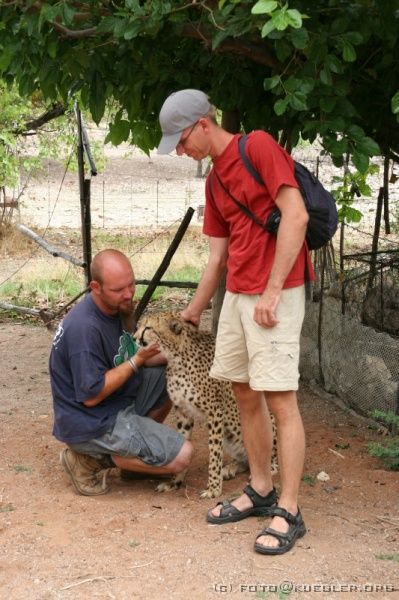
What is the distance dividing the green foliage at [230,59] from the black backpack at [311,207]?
1.02 feet

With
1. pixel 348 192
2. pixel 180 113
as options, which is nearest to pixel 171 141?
pixel 180 113

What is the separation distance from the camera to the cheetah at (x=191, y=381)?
189 inches

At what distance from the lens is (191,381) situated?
482 centimetres

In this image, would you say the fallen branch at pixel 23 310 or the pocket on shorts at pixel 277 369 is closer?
the pocket on shorts at pixel 277 369

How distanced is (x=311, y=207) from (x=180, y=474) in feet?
5.90

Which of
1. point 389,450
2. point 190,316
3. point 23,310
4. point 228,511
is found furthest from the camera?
point 23,310

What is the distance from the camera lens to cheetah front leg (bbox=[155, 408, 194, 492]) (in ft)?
15.7

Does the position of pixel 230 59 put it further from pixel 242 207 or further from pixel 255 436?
pixel 255 436

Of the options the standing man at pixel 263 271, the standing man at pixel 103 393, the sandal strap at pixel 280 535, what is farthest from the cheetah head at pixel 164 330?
the sandal strap at pixel 280 535

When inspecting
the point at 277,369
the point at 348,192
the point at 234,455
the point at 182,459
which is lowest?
the point at 234,455

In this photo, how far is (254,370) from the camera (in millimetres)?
3846

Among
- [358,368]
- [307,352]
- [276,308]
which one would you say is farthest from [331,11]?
[307,352]

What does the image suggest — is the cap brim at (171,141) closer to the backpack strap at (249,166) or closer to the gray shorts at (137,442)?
the backpack strap at (249,166)

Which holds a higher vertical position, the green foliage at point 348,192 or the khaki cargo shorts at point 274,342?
the green foliage at point 348,192
